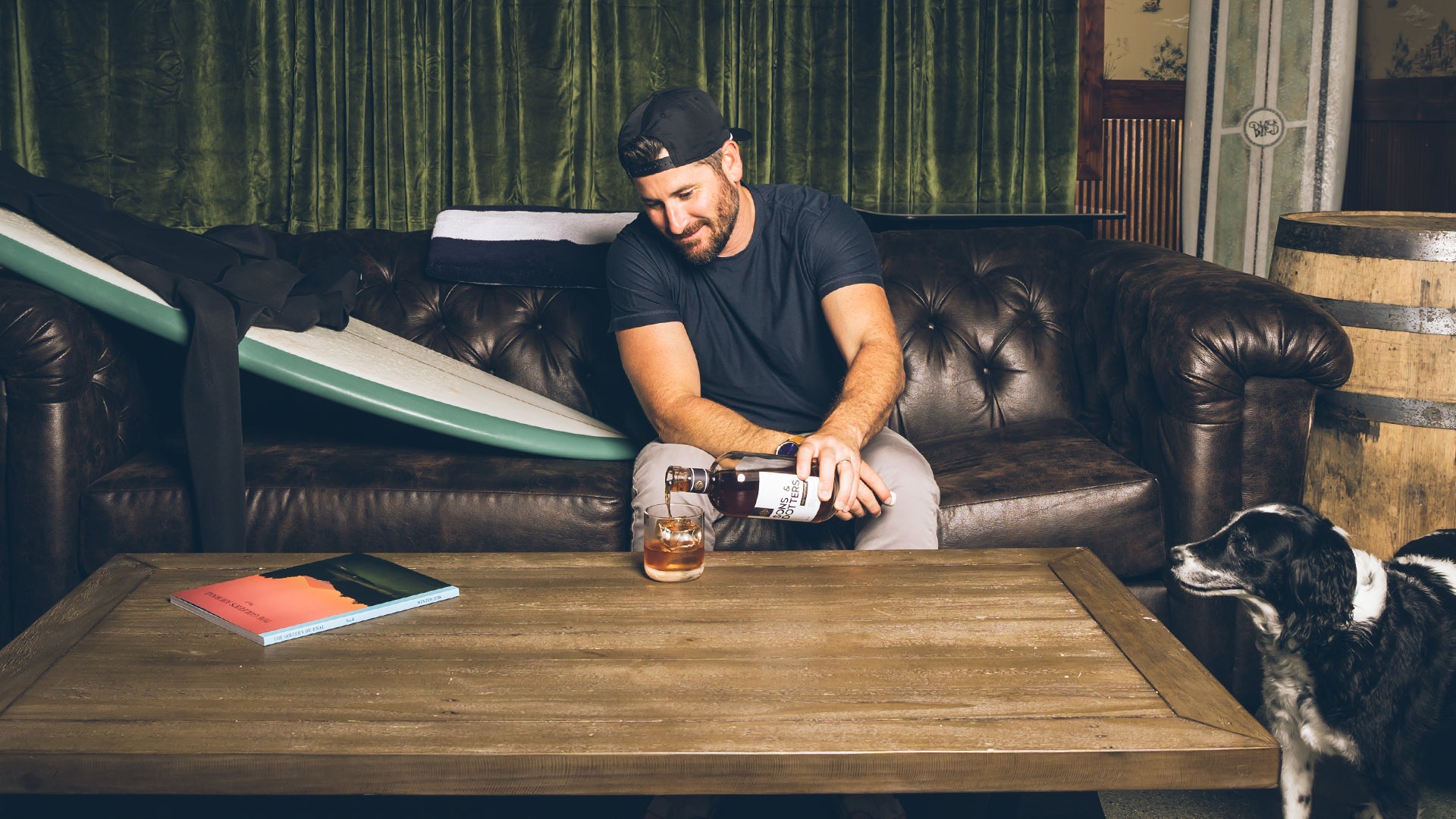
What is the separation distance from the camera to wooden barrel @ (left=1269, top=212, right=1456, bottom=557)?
1942 millimetres

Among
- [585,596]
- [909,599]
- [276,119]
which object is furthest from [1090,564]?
[276,119]

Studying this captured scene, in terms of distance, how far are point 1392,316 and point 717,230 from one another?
118 cm

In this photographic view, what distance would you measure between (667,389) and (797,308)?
0.96ft

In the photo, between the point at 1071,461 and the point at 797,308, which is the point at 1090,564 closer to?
the point at 1071,461

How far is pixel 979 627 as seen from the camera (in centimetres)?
123

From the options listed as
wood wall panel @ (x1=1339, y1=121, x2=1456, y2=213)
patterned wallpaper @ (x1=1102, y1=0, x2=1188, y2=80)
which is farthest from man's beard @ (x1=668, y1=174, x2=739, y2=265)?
patterned wallpaper @ (x1=1102, y1=0, x2=1188, y2=80)

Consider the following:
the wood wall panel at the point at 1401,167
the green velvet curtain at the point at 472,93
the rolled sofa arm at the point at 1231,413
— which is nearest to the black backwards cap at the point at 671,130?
the rolled sofa arm at the point at 1231,413

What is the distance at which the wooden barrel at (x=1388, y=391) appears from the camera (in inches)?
76.5

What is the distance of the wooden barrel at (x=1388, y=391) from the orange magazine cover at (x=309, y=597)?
5.21ft

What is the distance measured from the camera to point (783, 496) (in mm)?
1386

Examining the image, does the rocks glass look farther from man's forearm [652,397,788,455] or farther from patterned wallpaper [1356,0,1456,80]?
patterned wallpaper [1356,0,1456,80]

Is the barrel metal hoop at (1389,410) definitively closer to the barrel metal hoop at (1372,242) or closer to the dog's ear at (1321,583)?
the barrel metal hoop at (1372,242)

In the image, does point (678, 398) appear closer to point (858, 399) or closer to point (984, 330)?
point (858, 399)

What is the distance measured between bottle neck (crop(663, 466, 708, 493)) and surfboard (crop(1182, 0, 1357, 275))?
9.12ft
